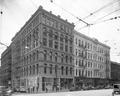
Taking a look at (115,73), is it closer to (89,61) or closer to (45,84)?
(89,61)

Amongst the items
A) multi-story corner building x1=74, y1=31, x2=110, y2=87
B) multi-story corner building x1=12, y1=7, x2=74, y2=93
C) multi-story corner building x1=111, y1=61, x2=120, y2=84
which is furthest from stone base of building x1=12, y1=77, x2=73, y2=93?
multi-story corner building x1=111, y1=61, x2=120, y2=84

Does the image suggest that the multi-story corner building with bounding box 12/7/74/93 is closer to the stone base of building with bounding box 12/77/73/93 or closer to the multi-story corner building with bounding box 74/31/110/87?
the stone base of building with bounding box 12/77/73/93

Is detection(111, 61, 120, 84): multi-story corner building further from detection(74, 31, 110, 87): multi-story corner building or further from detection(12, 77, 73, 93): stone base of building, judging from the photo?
detection(12, 77, 73, 93): stone base of building

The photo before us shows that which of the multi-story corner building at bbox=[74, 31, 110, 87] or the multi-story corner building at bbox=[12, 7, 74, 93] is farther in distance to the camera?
the multi-story corner building at bbox=[74, 31, 110, 87]

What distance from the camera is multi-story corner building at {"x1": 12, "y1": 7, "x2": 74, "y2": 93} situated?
140 feet

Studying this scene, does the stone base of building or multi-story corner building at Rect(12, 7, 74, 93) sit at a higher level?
multi-story corner building at Rect(12, 7, 74, 93)

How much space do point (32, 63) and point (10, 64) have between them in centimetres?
3284

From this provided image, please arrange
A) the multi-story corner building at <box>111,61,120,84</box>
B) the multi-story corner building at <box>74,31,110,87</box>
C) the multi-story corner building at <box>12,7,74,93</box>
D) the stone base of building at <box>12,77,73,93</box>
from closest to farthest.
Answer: the stone base of building at <box>12,77,73,93</box> < the multi-story corner building at <box>12,7,74,93</box> < the multi-story corner building at <box>74,31,110,87</box> < the multi-story corner building at <box>111,61,120,84</box>

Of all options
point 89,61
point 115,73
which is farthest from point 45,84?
point 115,73

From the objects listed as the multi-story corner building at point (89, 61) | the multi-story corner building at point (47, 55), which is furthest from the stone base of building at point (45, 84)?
the multi-story corner building at point (89, 61)

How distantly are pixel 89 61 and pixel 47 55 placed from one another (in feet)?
69.4

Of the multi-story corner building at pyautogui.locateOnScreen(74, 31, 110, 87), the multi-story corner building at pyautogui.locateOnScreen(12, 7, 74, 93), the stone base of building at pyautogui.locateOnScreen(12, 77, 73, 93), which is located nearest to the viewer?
the stone base of building at pyautogui.locateOnScreen(12, 77, 73, 93)

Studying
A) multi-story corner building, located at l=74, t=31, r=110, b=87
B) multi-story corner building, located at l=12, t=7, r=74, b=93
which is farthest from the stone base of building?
multi-story corner building, located at l=74, t=31, r=110, b=87

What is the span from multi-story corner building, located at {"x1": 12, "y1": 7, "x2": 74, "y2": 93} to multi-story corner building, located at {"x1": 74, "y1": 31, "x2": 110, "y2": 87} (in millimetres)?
3370
